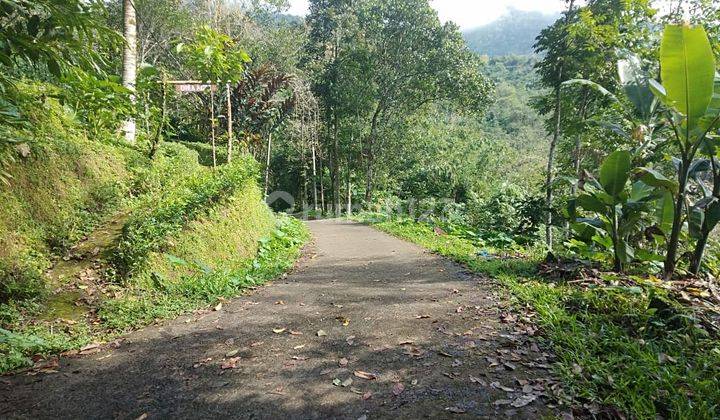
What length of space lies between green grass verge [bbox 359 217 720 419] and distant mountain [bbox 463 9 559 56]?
374ft

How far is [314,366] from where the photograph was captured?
10.6ft

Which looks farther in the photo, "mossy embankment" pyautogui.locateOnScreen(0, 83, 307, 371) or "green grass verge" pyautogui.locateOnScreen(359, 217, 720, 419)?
"mossy embankment" pyautogui.locateOnScreen(0, 83, 307, 371)

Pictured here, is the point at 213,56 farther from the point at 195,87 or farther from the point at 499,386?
the point at 499,386

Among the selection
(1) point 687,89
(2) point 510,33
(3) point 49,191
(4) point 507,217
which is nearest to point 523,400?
(1) point 687,89

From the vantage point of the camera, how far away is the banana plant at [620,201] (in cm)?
464

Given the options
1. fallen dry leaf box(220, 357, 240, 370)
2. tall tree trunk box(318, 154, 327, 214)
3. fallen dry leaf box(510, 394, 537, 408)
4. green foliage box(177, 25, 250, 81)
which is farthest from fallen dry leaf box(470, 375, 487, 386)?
tall tree trunk box(318, 154, 327, 214)

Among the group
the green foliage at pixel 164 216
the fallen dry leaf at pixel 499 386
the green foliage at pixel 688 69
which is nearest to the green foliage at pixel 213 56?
the green foliage at pixel 164 216

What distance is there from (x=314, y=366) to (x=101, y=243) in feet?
12.2

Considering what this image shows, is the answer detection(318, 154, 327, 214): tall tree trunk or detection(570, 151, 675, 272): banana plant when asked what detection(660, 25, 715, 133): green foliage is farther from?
detection(318, 154, 327, 214): tall tree trunk

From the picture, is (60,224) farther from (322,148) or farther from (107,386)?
(322,148)

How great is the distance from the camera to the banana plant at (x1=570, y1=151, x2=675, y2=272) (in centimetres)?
464

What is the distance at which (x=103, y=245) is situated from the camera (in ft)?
17.1

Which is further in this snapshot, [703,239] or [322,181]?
[322,181]

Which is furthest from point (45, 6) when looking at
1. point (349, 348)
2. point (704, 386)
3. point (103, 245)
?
point (704, 386)
